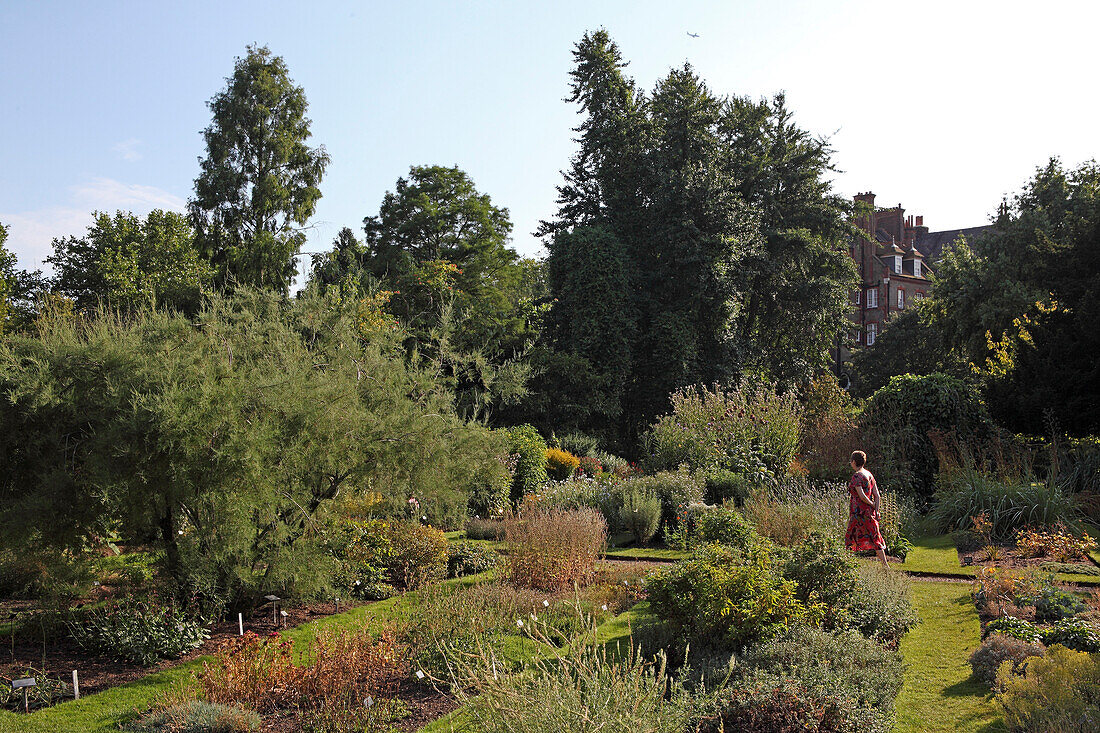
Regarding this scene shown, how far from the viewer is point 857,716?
439 cm

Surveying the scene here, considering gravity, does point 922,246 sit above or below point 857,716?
above

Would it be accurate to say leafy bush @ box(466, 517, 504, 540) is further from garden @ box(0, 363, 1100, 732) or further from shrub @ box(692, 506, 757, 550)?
shrub @ box(692, 506, 757, 550)

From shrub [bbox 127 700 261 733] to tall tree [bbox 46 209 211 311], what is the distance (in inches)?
856

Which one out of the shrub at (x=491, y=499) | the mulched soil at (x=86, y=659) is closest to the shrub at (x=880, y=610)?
the mulched soil at (x=86, y=659)

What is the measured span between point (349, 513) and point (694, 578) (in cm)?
647

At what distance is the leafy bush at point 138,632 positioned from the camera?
6516 mm

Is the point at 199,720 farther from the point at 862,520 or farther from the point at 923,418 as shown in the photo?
the point at 923,418

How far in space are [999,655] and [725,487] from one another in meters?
7.71

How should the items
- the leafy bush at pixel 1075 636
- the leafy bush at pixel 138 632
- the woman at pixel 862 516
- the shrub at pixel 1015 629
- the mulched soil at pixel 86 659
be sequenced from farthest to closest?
the woman at pixel 862 516, the leafy bush at pixel 138 632, the mulched soil at pixel 86 659, the shrub at pixel 1015 629, the leafy bush at pixel 1075 636

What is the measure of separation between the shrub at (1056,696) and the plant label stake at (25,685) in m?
6.20

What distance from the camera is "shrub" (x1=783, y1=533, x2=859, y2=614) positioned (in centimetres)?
658

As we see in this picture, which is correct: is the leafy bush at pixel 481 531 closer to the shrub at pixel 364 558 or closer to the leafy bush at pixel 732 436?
the shrub at pixel 364 558

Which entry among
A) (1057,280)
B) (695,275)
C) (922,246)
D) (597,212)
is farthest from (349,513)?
(922,246)

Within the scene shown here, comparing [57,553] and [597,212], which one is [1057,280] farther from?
[57,553]
